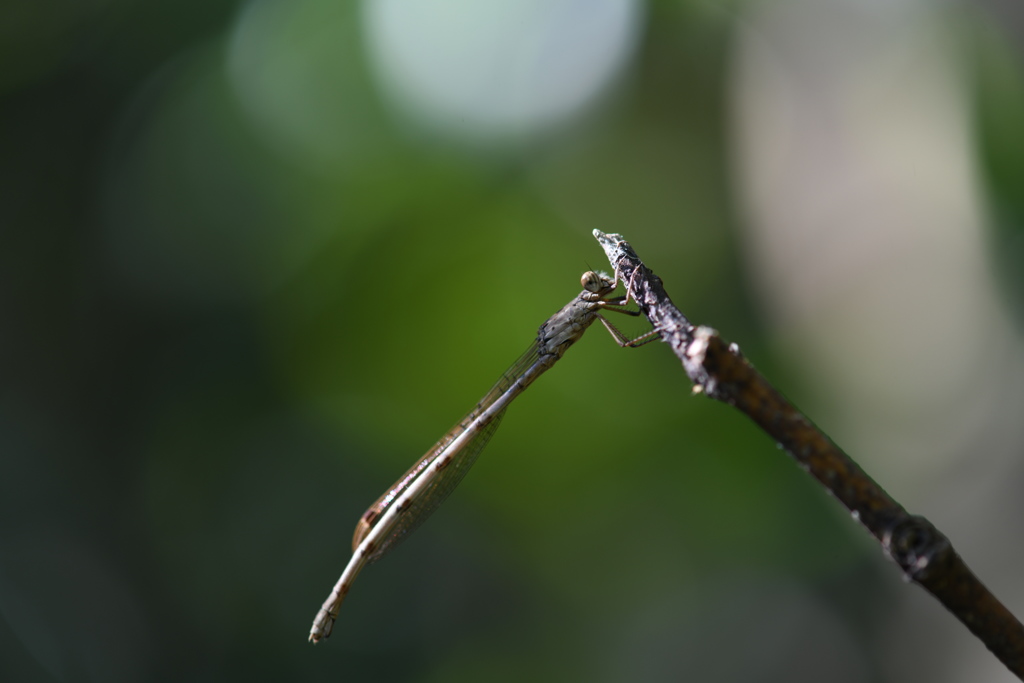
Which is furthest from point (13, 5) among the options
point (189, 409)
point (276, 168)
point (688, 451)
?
point (688, 451)

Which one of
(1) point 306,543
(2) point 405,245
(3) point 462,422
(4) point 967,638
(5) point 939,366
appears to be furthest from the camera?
(1) point 306,543

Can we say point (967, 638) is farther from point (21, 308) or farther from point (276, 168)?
point (21, 308)

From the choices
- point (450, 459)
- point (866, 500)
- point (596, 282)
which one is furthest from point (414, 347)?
point (866, 500)

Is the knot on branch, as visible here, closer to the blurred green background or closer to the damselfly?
the damselfly

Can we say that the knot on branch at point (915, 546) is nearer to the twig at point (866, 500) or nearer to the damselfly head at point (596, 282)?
the twig at point (866, 500)

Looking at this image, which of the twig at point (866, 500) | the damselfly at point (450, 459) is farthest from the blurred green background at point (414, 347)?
the twig at point (866, 500)

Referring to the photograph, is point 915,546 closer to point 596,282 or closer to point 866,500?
point 866,500
